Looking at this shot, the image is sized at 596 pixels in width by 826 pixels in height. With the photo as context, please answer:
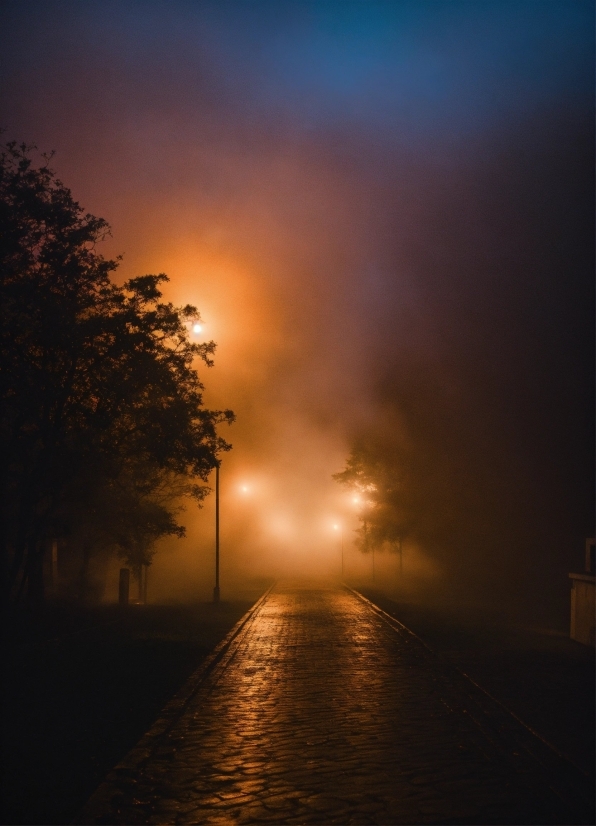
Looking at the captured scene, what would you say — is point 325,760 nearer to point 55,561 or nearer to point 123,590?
point 123,590

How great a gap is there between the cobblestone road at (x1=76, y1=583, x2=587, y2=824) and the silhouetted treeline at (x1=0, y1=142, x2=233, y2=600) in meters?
12.8

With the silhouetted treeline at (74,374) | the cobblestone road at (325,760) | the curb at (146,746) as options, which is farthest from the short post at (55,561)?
the cobblestone road at (325,760)

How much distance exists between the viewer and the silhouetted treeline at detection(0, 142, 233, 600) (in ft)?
80.5

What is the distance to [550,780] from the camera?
24.3 ft

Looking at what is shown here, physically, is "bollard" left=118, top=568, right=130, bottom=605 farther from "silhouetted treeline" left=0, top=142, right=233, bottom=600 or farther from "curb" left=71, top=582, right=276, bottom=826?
"curb" left=71, top=582, right=276, bottom=826

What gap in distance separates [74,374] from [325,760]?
2013 centimetres

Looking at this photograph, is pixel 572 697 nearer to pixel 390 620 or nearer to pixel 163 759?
pixel 163 759

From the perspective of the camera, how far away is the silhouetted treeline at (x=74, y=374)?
80.5ft

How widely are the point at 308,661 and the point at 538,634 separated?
31.3ft

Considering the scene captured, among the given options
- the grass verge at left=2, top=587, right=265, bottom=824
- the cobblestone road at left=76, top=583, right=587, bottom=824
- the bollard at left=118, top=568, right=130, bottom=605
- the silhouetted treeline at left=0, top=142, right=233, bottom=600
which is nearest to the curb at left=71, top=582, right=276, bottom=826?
the cobblestone road at left=76, top=583, right=587, bottom=824

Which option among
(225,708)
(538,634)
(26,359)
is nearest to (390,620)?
(538,634)

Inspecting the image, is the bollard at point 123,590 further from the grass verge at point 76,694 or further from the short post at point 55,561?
the short post at point 55,561

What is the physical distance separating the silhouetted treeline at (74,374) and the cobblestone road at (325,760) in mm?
12751

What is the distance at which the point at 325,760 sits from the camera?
27.0ft
